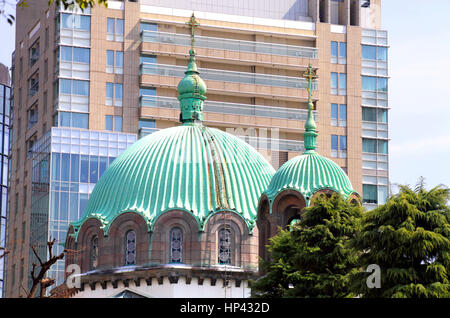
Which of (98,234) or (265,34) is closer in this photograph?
(98,234)

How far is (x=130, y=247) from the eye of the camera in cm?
7769

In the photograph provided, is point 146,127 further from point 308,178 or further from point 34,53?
point 308,178

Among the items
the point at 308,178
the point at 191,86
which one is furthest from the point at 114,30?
the point at 308,178

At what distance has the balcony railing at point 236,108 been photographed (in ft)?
371

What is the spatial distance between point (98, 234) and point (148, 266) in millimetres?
4145

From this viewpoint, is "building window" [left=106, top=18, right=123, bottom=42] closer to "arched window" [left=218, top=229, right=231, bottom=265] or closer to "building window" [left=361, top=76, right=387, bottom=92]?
"building window" [left=361, top=76, right=387, bottom=92]

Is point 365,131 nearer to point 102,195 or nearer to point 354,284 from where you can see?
point 102,195

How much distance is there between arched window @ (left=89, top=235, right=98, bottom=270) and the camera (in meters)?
78.8

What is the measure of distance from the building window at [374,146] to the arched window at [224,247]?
4524cm

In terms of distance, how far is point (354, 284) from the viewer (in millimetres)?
53562

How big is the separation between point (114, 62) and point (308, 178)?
42.0m

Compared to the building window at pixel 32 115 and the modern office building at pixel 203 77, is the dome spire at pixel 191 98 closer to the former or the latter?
the modern office building at pixel 203 77
